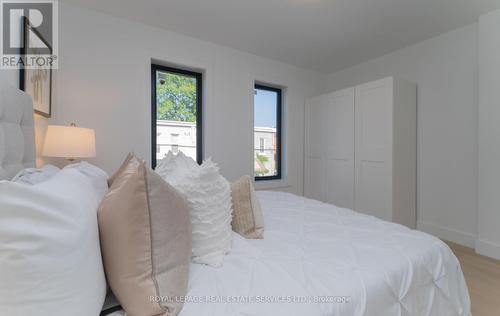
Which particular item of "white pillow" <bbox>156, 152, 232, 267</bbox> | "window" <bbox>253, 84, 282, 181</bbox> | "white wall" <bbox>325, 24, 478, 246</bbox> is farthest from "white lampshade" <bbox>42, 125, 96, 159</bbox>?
"white wall" <bbox>325, 24, 478, 246</bbox>

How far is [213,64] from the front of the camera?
3.04 metres

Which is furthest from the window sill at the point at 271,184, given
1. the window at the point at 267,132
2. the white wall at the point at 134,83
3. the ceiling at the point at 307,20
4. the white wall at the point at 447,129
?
the ceiling at the point at 307,20

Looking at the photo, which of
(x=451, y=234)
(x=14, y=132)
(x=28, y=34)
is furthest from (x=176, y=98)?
(x=451, y=234)

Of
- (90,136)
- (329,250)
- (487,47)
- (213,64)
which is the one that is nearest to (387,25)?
(487,47)

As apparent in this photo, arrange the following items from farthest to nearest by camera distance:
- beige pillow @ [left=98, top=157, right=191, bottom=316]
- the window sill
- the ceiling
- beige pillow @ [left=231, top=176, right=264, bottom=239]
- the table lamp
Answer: the window sill → the ceiling → the table lamp → beige pillow @ [left=231, top=176, right=264, bottom=239] → beige pillow @ [left=98, top=157, right=191, bottom=316]

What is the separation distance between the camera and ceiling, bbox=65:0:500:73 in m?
2.25

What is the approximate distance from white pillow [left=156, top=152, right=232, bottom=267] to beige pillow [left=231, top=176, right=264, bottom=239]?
194 millimetres

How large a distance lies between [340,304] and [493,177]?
8.46 feet

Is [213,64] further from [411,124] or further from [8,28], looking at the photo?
[411,124]

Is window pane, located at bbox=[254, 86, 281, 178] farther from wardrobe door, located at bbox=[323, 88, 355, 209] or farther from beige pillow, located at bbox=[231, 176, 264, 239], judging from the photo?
beige pillow, located at bbox=[231, 176, 264, 239]

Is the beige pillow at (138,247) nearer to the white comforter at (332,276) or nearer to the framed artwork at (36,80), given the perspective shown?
the white comforter at (332,276)

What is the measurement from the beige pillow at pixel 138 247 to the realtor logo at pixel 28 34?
1.37m

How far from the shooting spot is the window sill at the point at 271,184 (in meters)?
3.45

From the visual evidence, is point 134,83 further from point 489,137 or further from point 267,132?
point 489,137
